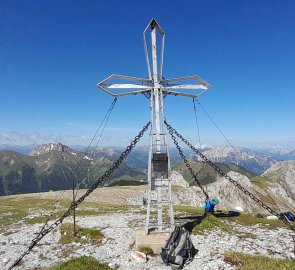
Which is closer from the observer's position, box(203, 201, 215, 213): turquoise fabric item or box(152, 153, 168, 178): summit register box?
box(152, 153, 168, 178): summit register box

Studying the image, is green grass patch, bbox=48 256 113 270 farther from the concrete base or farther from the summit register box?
the summit register box

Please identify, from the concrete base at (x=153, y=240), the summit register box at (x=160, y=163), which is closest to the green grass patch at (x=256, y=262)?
the concrete base at (x=153, y=240)

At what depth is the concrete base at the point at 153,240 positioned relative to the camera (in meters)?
19.1

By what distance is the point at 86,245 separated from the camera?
21.9 meters

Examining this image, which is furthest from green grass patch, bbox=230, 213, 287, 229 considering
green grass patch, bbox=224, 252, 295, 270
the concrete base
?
the concrete base

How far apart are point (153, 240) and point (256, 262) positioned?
6307mm

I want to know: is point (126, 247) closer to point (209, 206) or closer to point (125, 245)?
point (125, 245)

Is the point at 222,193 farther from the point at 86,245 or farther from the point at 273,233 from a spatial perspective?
the point at 86,245

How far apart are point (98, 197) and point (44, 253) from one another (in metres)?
45.9

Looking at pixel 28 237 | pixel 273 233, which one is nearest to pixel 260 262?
pixel 273 233

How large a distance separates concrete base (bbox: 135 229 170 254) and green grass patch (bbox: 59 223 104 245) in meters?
4.18

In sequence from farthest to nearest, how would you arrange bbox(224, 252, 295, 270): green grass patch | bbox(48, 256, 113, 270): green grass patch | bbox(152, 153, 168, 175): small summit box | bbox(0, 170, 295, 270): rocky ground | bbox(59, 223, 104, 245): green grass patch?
1. bbox(59, 223, 104, 245): green grass patch
2. bbox(152, 153, 168, 175): small summit box
3. bbox(0, 170, 295, 270): rocky ground
4. bbox(48, 256, 113, 270): green grass patch
5. bbox(224, 252, 295, 270): green grass patch

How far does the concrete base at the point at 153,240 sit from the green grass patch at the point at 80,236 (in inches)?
165

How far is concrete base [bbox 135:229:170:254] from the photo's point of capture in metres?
19.1
